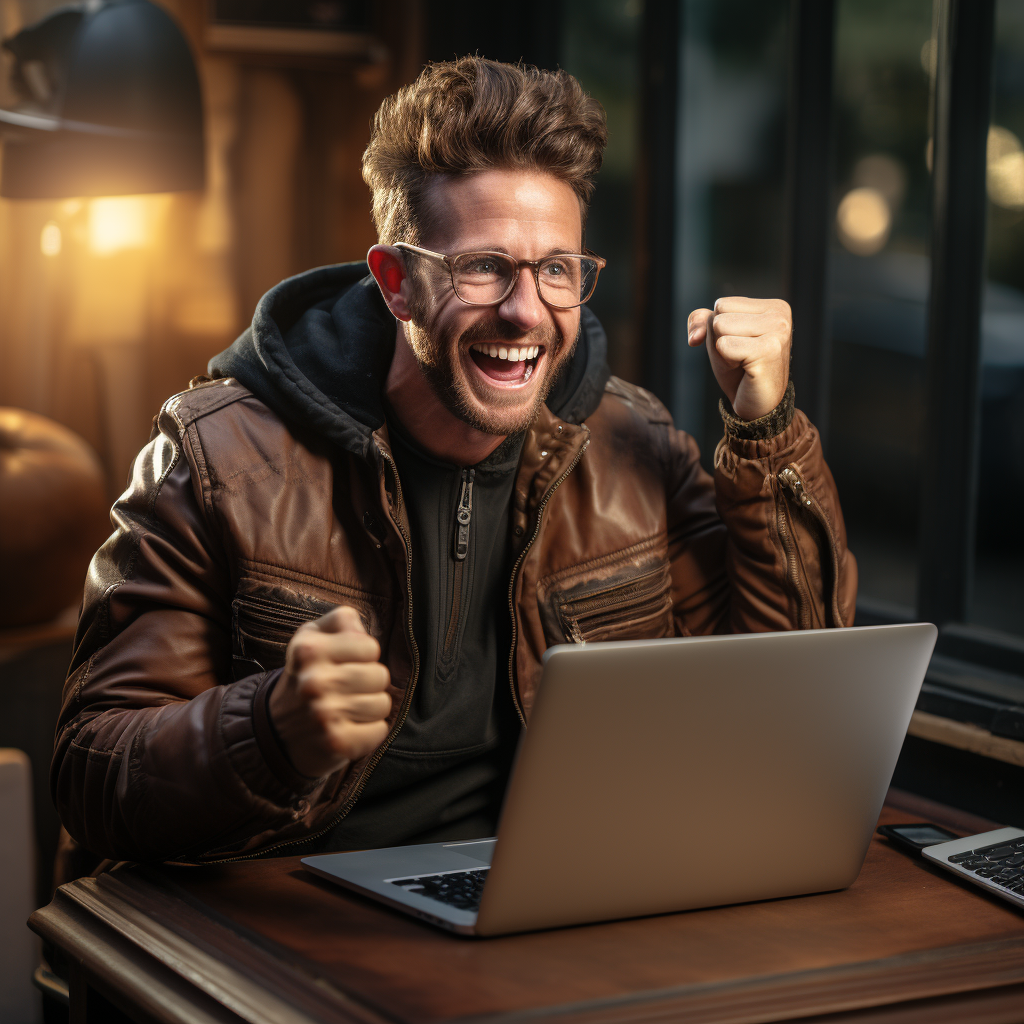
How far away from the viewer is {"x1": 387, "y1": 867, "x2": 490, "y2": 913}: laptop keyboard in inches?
42.7

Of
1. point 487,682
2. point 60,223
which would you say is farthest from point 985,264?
point 60,223

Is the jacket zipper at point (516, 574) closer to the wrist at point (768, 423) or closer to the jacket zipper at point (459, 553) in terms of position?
the jacket zipper at point (459, 553)

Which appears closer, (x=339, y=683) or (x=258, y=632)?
(x=339, y=683)

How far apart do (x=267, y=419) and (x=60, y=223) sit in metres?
1.28

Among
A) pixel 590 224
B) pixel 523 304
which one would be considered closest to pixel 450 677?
pixel 523 304

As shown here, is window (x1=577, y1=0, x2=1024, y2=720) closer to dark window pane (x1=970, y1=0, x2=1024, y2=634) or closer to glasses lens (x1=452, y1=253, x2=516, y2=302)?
dark window pane (x1=970, y1=0, x2=1024, y2=634)

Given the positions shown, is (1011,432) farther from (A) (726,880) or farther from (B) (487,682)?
(A) (726,880)

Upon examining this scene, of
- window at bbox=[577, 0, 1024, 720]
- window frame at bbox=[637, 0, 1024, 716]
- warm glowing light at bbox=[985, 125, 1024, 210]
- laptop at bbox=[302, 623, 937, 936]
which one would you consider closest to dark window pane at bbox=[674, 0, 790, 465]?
window at bbox=[577, 0, 1024, 720]

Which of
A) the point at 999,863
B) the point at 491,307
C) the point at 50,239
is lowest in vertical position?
the point at 999,863

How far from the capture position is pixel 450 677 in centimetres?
156

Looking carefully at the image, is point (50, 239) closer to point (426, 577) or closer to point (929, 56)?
point (426, 577)

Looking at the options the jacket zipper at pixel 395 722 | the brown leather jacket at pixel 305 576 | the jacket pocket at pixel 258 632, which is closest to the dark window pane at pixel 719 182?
the brown leather jacket at pixel 305 576

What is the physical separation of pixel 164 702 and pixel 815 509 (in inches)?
33.9

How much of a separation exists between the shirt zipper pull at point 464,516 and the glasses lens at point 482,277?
0.78ft
